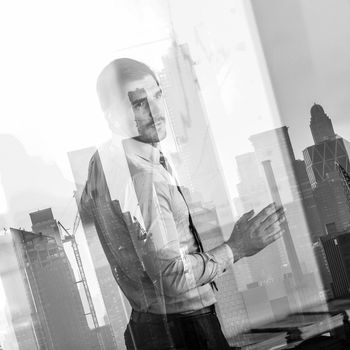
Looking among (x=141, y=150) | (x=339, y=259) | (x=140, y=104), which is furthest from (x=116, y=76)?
(x=339, y=259)

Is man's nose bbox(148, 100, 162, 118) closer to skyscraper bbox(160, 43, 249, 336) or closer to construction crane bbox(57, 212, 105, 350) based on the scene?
skyscraper bbox(160, 43, 249, 336)

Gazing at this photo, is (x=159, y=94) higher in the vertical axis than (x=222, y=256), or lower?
higher

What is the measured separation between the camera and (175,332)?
1554mm

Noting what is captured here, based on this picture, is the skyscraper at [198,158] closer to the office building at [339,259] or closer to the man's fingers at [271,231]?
the man's fingers at [271,231]

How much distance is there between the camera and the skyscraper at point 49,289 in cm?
152

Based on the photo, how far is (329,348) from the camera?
167cm

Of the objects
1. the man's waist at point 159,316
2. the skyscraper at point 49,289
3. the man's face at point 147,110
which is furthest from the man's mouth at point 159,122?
the man's waist at point 159,316

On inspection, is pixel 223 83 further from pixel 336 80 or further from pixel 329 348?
pixel 329 348

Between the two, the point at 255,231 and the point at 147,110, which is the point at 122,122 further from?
the point at 255,231

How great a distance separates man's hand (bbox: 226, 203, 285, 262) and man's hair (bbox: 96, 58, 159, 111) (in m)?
0.48

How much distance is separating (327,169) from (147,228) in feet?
1.84

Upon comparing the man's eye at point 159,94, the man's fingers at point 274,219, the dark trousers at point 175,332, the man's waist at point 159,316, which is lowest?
the dark trousers at point 175,332

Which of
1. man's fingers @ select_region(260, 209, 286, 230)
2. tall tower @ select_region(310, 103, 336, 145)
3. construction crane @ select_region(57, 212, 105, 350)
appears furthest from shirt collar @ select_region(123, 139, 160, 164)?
tall tower @ select_region(310, 103, 336, 145)

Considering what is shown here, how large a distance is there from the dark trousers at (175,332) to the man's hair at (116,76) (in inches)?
22.7
